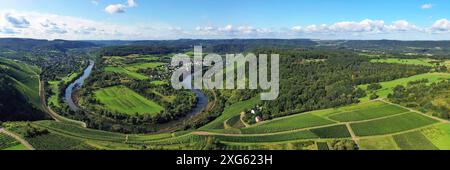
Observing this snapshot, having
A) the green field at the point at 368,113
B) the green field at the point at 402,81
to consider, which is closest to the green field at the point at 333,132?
the green field at the point at 368,113

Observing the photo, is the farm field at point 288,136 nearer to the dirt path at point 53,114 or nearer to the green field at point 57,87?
the dirt path at point 53,114

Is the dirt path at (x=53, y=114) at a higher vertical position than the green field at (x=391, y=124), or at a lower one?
lower

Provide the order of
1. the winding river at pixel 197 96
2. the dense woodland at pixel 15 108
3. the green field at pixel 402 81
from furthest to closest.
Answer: the winding river at pixel 197 96, the green field at pixel 402 81, the dense woodland at pixel 15 108

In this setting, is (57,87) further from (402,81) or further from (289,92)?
(402,81)

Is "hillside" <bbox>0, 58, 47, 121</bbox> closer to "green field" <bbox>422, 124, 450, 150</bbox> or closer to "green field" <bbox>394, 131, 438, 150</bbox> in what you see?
"green field" <bbox>394, 131, 438, 150</bbox>
